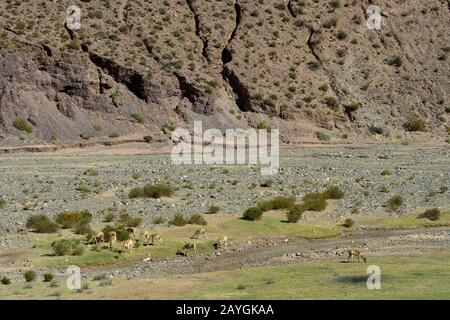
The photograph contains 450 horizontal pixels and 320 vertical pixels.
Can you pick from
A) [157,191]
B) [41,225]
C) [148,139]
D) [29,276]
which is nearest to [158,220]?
[41,225]

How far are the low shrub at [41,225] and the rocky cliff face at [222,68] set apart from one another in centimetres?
2772

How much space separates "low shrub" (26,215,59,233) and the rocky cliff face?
90.9 feet

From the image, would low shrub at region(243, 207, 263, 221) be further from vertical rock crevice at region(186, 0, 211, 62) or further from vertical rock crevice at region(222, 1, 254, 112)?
vertical rock crevice at region(186, 0, 211, 62)

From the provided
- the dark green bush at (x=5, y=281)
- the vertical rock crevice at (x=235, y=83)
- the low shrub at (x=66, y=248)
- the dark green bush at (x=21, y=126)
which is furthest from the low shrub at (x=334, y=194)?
the vertical rock crevice at (x=235, y=83)

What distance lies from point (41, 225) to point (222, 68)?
41.3 m

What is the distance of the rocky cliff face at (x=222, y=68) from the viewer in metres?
59.0

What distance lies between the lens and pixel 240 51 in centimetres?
6744

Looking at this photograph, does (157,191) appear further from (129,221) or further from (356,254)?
(356,254)

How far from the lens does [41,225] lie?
2627cm

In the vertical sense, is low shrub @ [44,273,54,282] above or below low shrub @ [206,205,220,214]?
below

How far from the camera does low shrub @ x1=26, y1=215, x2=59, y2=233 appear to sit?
26.2m

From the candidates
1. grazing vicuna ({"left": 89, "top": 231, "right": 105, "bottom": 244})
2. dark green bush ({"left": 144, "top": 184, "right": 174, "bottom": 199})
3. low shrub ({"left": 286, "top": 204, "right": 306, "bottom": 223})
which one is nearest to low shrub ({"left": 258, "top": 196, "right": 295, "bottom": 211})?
low shrub ({"left": 286, "top": 204, "right": 306, "bottom": 223})
